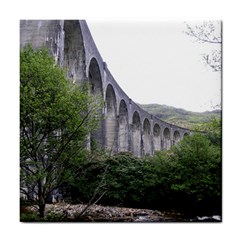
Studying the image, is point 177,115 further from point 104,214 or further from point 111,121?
point 104,214

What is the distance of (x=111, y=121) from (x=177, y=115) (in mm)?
1135

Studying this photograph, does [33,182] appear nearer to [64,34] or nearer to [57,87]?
[57,87]

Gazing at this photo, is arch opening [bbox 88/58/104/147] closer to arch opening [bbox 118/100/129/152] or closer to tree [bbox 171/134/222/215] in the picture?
arch opening [bbox 118/100/129/152]

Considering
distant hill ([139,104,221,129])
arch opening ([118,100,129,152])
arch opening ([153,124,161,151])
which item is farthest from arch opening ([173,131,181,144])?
arch opening ([118,100,129,152])

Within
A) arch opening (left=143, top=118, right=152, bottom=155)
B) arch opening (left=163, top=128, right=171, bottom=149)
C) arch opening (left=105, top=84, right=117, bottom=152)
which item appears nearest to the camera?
arch opening (left=163, top=128, right=171, bottom=149)

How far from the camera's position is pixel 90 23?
6.18 meters

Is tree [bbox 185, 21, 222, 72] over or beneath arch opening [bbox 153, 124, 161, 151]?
over

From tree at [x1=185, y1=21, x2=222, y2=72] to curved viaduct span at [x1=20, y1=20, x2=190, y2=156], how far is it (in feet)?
3.28

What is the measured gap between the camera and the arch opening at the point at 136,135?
21.2 ft

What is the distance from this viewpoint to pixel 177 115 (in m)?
6.23

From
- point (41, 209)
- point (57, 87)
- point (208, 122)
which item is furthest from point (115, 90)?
point (41, 209)

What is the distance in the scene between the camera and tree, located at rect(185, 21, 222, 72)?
6.06 meters
